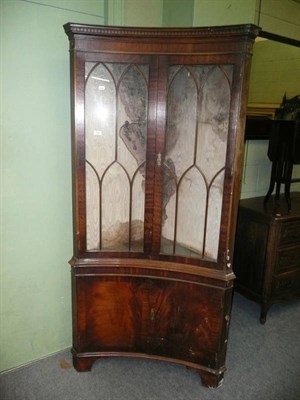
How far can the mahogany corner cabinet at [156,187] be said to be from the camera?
5.27 feet

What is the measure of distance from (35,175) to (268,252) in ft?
5.90

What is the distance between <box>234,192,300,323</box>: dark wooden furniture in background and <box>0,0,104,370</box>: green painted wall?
4.78 ft

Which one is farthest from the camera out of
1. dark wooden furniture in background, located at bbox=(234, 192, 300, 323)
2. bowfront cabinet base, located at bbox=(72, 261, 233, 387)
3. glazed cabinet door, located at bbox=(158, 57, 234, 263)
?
dark wooden furniture in background, located at bbox=(234, 192, 300, 323)

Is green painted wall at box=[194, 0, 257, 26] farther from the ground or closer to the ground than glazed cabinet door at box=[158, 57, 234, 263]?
farther from the ground

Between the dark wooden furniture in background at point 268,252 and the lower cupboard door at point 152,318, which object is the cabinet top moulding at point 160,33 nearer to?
the lower cupboard door at point 152,318

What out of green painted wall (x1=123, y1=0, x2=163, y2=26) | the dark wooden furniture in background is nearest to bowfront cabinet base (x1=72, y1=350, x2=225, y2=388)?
the dark wooden furniture in background

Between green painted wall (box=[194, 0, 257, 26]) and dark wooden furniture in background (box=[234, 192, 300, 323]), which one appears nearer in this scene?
green painted wall (box=[194, 0, 257, 26])

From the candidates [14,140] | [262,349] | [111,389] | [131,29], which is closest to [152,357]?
[111,389]

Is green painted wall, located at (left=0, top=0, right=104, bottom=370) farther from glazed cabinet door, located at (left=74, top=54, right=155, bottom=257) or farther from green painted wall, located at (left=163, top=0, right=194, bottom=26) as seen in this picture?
green painted wall, located at (left=163, top=0, right=194, bottom=26)

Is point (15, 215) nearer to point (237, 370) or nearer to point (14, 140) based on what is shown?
point (14, 140)

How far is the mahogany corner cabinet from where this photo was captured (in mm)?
1605

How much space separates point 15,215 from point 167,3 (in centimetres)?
161

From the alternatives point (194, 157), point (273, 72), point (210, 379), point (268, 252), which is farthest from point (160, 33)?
point (210, 379)

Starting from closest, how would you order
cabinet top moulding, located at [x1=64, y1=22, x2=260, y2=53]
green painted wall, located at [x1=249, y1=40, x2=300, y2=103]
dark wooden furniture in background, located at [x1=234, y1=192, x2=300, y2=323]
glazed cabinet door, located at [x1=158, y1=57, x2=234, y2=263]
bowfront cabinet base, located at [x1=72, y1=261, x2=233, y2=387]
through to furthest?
cabinet top moulding, located at [x1=64, y1=22, x2=260, y2=53] → glazed cabinet door, located at [x1=158, y1=57, x2=234, y2=263] → bowfront cabinet base, located at [x1=72, y1=261, x2=233, y2=387] → dark wooden furniture in background, located at [x1=234, y1=192, x2=300, y2=323] → green painted wall, located at [x1=249, y1=40, x2=300, y2=103]
